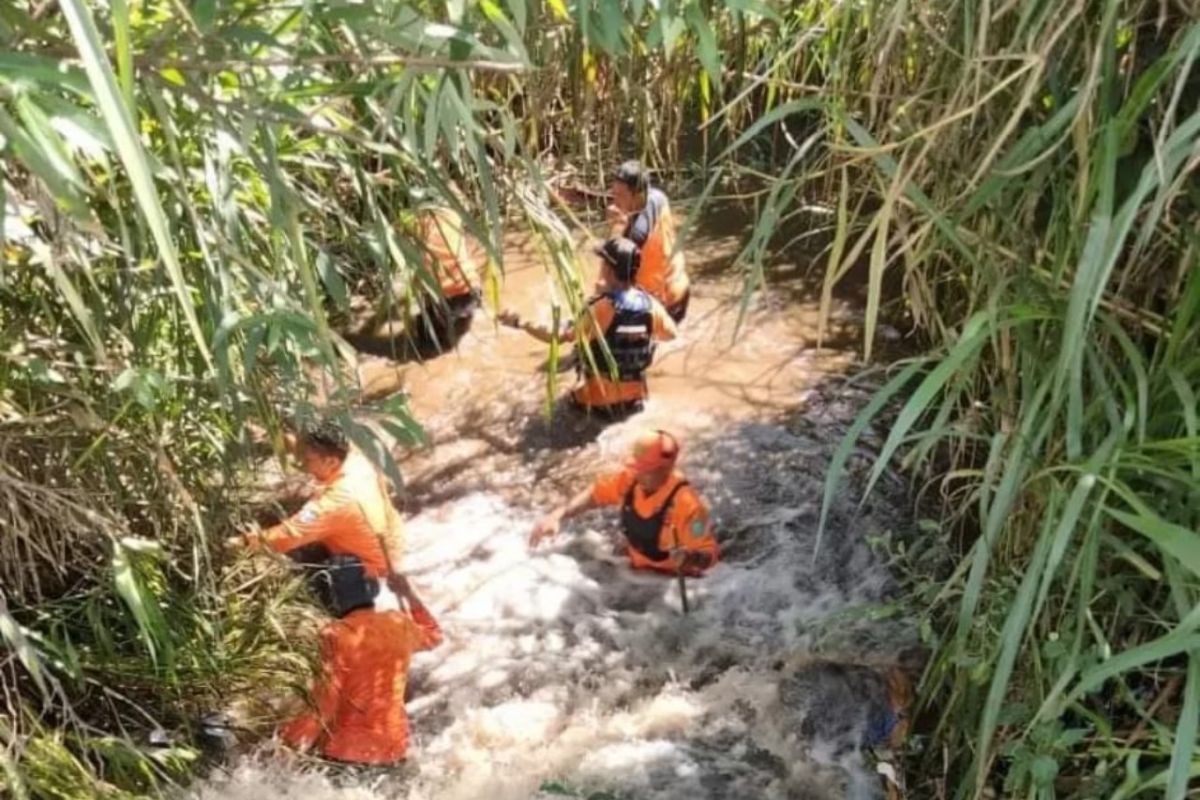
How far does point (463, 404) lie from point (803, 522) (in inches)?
63.4

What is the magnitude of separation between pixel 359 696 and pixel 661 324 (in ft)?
7.12

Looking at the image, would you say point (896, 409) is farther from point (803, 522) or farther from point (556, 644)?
point (556, 644)

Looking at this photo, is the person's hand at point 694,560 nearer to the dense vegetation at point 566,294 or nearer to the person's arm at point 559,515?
the person's arm at point 559,515

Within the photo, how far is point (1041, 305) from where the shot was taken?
217cm

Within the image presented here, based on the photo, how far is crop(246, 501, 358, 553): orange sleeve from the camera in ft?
11.9

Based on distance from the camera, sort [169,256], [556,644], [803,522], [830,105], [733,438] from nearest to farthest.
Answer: [169,256], [830,105], [556,644], [803,522], [733,438]

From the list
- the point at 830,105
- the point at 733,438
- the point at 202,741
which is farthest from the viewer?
the point at 733,438

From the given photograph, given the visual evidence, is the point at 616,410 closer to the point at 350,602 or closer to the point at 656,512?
the point at 656,512

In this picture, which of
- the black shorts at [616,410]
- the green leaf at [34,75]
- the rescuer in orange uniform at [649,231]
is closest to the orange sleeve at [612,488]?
the black shorts at [616,410]

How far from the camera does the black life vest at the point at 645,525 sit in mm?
4215

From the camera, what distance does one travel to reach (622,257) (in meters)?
4.98

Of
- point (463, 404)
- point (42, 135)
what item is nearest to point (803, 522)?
point (463, 404)

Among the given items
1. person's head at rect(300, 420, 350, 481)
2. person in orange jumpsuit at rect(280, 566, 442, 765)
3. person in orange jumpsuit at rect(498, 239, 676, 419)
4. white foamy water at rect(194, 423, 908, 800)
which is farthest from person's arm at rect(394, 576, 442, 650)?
person in orange jumpsuit at rect(498, 239, 676, 419)

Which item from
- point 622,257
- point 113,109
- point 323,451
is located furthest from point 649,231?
point 113,109
